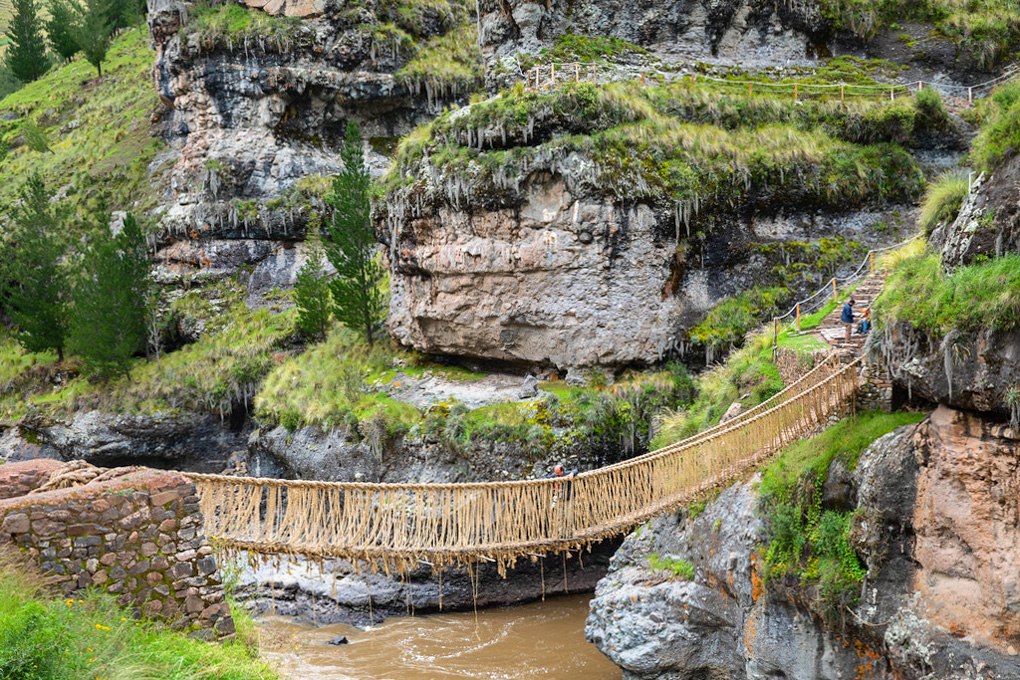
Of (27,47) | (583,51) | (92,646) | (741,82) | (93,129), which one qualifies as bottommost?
(92,646)

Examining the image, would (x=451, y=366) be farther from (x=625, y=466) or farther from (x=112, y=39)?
(x=112, y=39)

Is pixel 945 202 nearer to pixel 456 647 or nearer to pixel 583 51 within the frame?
pixel 456 647

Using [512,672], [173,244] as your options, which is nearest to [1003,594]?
[512,672]

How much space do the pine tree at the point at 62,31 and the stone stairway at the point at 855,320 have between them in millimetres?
52113

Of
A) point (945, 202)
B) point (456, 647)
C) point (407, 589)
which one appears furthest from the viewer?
point (407, 589)

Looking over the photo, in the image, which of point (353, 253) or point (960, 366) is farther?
point (353, 253)

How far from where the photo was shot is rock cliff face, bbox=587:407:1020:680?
23.8ft

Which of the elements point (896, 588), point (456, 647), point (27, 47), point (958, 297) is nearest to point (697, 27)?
point (958, 297)

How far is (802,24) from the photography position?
23.3 metres

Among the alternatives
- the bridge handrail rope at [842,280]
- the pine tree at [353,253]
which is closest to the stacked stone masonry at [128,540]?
the bridge handrail rope at [842,280]

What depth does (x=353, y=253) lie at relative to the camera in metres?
23.4

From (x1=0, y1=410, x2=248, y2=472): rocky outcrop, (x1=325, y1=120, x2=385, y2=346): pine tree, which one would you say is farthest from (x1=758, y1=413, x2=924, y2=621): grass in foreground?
(x1=0, y1=410, x2=248, y2=472): rocky outcrop

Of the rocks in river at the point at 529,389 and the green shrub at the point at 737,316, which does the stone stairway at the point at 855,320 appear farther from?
the rocks in river at the point at 529,389

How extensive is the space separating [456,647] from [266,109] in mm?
24450
